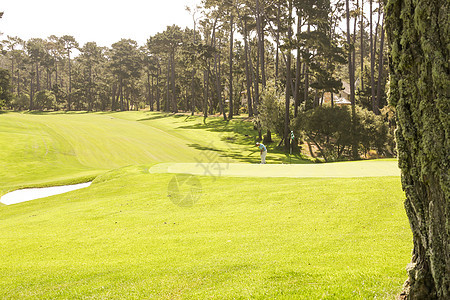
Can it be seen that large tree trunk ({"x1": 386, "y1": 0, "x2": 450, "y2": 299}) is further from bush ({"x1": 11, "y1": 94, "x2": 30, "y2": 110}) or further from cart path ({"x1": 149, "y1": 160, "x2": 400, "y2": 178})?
bush ({"x1": 11, "y1": 94, "x2": 30, "y2": 110})

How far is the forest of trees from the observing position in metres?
40.6

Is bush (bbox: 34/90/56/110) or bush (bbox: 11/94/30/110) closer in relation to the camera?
bush (bbox: 34/90/56/110)

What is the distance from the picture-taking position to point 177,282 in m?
6.47

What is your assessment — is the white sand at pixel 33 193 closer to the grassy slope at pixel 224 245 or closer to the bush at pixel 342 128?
the grassy slope at pixel 224 245

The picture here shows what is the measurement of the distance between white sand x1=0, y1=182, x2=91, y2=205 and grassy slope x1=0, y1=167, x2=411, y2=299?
4616mm

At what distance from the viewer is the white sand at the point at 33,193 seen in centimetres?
1969

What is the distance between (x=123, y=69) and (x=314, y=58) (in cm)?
7576

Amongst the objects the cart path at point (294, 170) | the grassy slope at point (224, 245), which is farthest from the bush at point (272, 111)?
the grassy slope at point (224, 245)

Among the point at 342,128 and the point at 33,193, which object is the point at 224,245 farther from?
the point at 342,128

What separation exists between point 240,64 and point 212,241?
72.5 meters

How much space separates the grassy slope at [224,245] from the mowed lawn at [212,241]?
0.03 meters

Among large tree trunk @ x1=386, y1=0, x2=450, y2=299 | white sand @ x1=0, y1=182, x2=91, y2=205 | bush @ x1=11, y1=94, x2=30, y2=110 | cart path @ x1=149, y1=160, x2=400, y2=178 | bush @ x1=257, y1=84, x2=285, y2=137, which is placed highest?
bush @ x1=11, y1=94, x2=30, y2=110

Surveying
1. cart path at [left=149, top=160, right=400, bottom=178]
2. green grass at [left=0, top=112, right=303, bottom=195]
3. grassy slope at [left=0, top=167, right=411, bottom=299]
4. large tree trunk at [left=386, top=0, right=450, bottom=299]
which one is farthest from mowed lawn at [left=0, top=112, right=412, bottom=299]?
green grass at [left=0, top=112, right=303, bottom=195]

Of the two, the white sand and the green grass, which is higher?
the green grass
